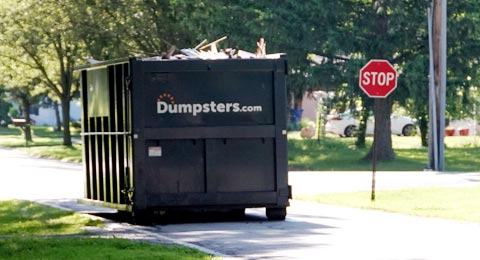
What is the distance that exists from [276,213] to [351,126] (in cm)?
4966

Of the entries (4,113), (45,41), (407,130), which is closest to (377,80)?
(45,41)

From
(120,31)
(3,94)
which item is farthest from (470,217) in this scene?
(3,94)

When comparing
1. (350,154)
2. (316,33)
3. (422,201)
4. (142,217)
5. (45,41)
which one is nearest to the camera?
(142,217)

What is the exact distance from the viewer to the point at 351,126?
70.2 m

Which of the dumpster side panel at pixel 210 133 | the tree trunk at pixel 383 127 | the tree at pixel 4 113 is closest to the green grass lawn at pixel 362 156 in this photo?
the tree trunk at pixel 383 127

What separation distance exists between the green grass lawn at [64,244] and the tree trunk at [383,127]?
26027 mm

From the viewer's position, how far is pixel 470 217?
21656mm

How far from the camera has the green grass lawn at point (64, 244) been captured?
595 inches

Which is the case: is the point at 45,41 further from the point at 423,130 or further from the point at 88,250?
the point at 88,250

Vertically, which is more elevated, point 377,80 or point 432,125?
point 377,80

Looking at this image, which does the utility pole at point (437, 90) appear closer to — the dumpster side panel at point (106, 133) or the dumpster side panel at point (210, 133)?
the dumpster side panel at point (106, 133)

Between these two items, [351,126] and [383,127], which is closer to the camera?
[383,127]

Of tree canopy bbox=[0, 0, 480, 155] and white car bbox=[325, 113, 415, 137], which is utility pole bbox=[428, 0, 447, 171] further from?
white car bbox=[325, 113, 415, 137]

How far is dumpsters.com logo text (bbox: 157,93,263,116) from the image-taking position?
20219 millimetres
